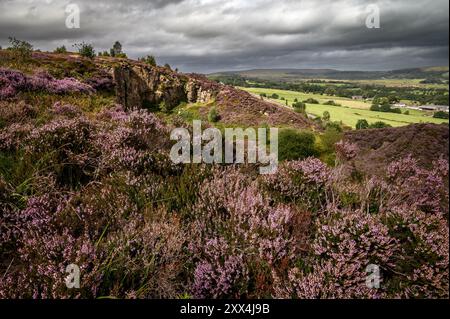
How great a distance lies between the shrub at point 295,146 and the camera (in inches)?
461

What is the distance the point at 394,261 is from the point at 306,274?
0.94m

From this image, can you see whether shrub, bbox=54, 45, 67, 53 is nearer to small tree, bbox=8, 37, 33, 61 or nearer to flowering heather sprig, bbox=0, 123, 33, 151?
small tree, bbox=8, 37, 33, 61

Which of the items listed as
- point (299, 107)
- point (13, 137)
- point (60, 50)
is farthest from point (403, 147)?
point (299, 107)

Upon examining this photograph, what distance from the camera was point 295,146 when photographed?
40.0 feet

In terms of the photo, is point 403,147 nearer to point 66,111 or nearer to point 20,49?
point 66,111

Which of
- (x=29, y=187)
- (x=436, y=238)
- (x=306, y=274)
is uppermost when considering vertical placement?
(x=29, y=187)

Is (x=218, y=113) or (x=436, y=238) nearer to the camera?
(x=436, y=238)

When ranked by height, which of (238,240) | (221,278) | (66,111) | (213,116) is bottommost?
(221,278)

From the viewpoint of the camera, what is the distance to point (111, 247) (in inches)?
109

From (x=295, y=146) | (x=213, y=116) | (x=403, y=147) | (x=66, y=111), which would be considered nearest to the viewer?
(x=403, y=147)

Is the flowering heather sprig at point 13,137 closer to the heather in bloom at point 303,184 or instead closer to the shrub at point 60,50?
the heather in bloom at point 303,184

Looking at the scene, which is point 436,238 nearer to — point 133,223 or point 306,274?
point 306,274

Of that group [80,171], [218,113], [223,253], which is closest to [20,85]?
[80,171]

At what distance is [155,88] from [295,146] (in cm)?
2334
